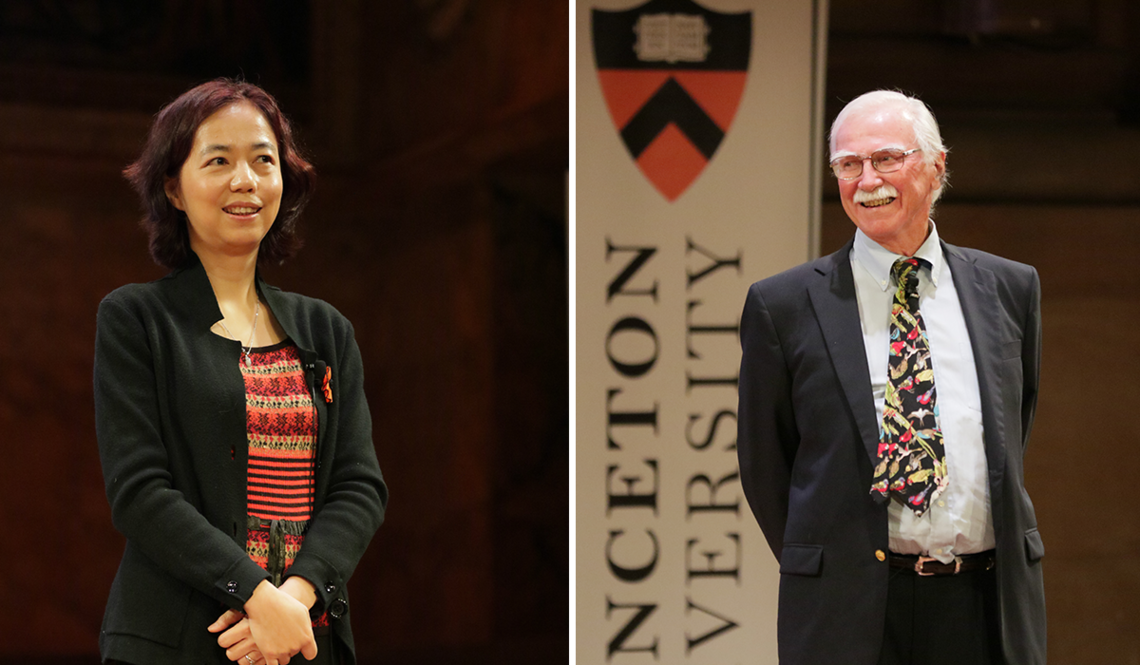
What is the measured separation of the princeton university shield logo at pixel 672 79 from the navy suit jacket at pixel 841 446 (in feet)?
4.86

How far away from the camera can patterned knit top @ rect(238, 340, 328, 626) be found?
6.37ft

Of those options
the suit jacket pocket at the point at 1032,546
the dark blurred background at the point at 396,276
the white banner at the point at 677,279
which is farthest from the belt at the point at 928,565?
the dark blurred background at the point at 396,276

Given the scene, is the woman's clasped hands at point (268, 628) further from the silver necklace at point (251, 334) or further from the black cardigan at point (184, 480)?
the silver necklace at point (251, 334)

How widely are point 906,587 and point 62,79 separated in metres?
3.15

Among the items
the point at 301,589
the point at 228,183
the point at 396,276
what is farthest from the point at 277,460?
the point at 396,276

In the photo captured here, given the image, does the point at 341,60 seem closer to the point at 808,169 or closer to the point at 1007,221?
the point at 808,169

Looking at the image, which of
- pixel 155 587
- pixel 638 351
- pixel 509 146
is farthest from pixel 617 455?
pixel 155 587

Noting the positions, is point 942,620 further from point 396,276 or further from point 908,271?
point 396,276

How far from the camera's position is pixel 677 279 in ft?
12.2

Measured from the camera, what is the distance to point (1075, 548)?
14.2 ft

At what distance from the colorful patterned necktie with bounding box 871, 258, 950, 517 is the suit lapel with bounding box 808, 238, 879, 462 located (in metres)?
0.04

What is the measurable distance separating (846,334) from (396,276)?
219 cm

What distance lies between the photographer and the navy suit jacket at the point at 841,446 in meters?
2.08

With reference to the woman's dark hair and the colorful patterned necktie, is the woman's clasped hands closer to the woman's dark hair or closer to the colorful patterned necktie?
the woman's dark hair
